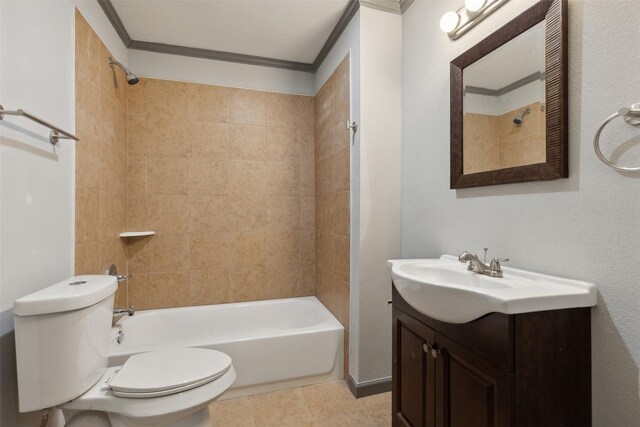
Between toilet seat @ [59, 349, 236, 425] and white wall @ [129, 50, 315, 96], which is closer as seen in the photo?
toilet seat @ [59, 349, 236, 425]

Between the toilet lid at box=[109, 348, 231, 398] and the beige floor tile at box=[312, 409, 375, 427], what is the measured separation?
709 millimetres

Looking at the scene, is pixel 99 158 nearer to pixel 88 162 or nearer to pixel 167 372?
pixel 88 162

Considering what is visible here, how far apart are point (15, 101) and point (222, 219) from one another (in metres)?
1.57

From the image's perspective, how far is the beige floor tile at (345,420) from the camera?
1682 mm

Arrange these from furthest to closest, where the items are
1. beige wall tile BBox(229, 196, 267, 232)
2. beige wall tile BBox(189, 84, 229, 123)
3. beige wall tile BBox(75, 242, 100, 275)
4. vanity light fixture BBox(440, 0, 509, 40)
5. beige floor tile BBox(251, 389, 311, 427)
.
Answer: beige wall tile BBox(229, 196, 267, 232), beige wall tile BBox(189, 84, 229, 123), beige floor tile BBox(251, 389, 311, 427), beige wall tile BBox(75, 242, 100, 275), vanity light fixture BBox(440, 0, 509, 40)

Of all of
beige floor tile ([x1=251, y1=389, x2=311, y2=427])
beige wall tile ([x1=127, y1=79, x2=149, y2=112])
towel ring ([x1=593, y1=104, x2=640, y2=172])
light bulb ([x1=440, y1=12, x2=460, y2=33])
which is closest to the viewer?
towel ring ([x1=593, y1=104, x2=640, y2=172])

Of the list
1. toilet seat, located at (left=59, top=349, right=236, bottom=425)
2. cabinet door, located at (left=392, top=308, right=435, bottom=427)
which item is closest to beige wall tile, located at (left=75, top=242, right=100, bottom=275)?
toilet seat, located at (left=59, top=349, right=236, bottom=425)

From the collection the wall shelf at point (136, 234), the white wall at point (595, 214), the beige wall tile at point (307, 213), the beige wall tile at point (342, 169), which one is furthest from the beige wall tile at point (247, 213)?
the white wall at point (595, 214)

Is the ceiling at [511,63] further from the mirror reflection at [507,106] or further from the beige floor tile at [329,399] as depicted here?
the beige floor tile at [329,399]

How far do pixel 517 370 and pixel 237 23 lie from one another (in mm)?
2460

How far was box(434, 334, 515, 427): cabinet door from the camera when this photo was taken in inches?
33.7

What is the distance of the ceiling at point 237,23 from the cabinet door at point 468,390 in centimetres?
205

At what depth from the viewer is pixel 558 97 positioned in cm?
101

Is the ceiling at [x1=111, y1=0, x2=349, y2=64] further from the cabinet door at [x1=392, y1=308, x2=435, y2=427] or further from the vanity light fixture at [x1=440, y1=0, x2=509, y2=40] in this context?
the cabinet door at [x1=392, y1=308, x2=435, y2=427]
